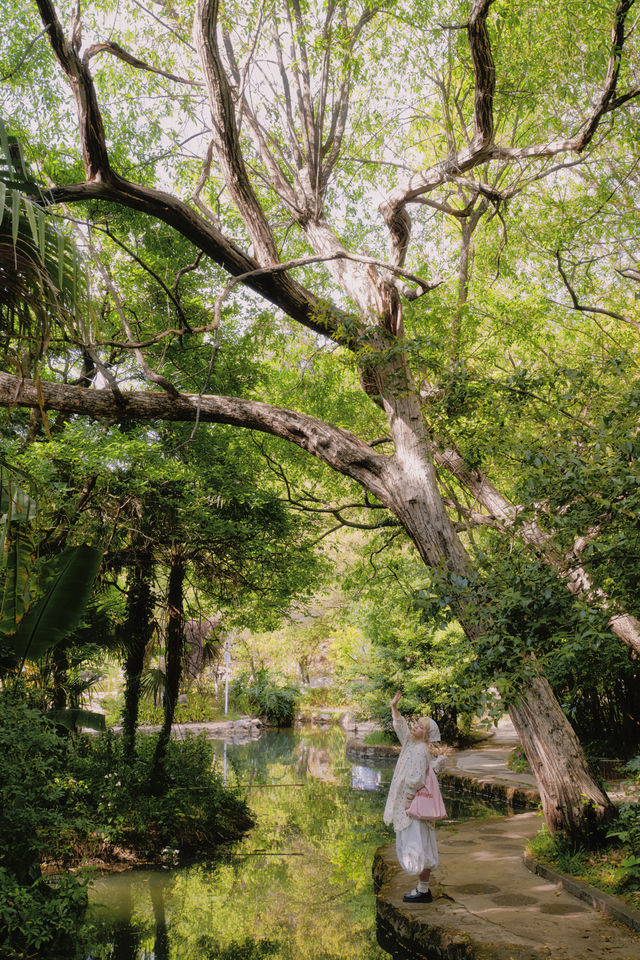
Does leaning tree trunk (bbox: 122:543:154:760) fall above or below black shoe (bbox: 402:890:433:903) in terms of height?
above

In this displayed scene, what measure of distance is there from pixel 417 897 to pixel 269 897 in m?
1.93

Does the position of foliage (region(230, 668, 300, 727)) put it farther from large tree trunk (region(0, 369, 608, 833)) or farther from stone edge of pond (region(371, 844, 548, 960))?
stone edge of pond (region(371, 844, 548, 960))

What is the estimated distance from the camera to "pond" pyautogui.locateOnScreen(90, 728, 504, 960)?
570 cm

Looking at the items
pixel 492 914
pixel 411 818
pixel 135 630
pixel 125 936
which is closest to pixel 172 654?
pixel 135 630

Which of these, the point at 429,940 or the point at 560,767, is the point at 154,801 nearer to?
the point at 429,940

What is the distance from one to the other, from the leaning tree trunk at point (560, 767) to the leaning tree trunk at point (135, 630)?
5.85 metres

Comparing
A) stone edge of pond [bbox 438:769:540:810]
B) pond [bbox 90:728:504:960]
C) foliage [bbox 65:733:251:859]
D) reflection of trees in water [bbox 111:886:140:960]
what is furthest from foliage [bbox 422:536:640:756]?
stone edge of pond [bbox 438:769:540:810]

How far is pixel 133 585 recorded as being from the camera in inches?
395

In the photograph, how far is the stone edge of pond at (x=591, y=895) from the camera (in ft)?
16.4

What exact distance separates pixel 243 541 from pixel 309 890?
184 inches

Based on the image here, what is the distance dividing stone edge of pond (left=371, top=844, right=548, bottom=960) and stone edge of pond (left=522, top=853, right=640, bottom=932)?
1008mm

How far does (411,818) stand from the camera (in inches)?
241

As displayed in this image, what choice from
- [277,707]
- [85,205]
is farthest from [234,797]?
[277,707]

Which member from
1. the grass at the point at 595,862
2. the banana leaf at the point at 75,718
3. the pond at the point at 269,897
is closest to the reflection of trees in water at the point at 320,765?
the pond at the point at 269,897
